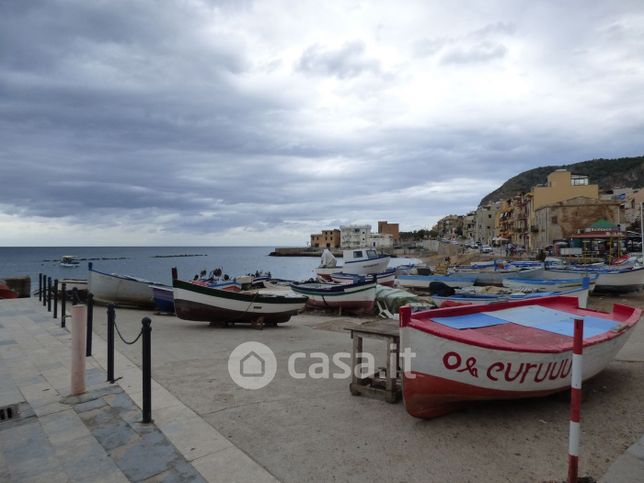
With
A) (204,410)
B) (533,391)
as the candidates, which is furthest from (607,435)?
(204,410)

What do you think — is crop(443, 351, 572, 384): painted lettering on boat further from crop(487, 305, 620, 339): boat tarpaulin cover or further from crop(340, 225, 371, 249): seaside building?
crop(340, 225, 371, 249): seaside building

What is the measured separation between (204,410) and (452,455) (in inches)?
122

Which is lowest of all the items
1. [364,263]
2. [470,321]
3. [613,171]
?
[364,263]

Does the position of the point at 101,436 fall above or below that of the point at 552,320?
below

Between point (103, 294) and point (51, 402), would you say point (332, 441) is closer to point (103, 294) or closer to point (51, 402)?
point (51, 402)

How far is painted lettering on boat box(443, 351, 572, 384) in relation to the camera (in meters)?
4.76

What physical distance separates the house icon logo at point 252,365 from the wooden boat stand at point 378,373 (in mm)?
1528

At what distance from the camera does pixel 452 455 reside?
427 cm

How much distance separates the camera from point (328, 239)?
174875 millimetres

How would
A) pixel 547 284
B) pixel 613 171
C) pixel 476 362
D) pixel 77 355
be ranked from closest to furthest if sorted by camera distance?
pixel 476 362
pixel 77 355
pixel 547 284
pixel 613 171

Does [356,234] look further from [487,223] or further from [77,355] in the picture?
[77,355]

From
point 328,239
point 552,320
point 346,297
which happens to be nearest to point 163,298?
point 346,297

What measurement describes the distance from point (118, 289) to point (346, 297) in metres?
9.60

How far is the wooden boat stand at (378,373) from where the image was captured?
19.1 ft
